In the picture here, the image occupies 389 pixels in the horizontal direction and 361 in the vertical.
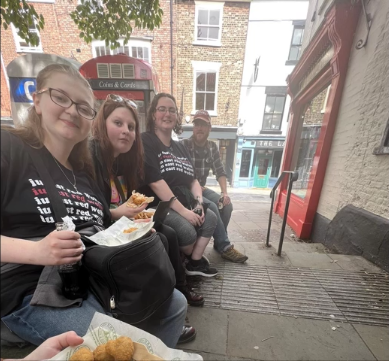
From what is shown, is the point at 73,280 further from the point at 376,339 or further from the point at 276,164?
the point at 276,164

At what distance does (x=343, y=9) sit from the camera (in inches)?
114

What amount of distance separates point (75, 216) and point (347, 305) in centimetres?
236

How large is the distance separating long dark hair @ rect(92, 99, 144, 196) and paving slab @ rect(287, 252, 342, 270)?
2268 millimetres

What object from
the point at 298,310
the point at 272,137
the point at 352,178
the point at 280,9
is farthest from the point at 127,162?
the point at 280,9

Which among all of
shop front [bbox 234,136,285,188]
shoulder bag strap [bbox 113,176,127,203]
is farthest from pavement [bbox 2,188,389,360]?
shop front [bbox 234,136,285,188]

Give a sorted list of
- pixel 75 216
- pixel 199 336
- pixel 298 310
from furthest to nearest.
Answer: pixel 298 310
pixel 199 336
pixel 75 216

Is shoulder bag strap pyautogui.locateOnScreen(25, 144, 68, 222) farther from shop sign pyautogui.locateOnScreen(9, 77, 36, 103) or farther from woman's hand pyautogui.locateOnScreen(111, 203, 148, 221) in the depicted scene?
woman's hand pyautogui.locateOnScreen(111, 203, 148, 221)

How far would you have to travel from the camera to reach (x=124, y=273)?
32.6 inches

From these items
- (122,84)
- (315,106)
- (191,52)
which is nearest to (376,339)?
(315,106)

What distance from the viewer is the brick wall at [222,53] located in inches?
297

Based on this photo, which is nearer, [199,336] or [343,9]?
[199,336]

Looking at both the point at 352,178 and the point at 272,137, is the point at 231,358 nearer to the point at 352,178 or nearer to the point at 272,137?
the point at 352,178

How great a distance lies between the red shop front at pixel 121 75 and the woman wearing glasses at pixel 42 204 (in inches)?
144

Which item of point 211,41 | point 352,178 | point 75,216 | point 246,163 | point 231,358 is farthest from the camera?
point 246,163
